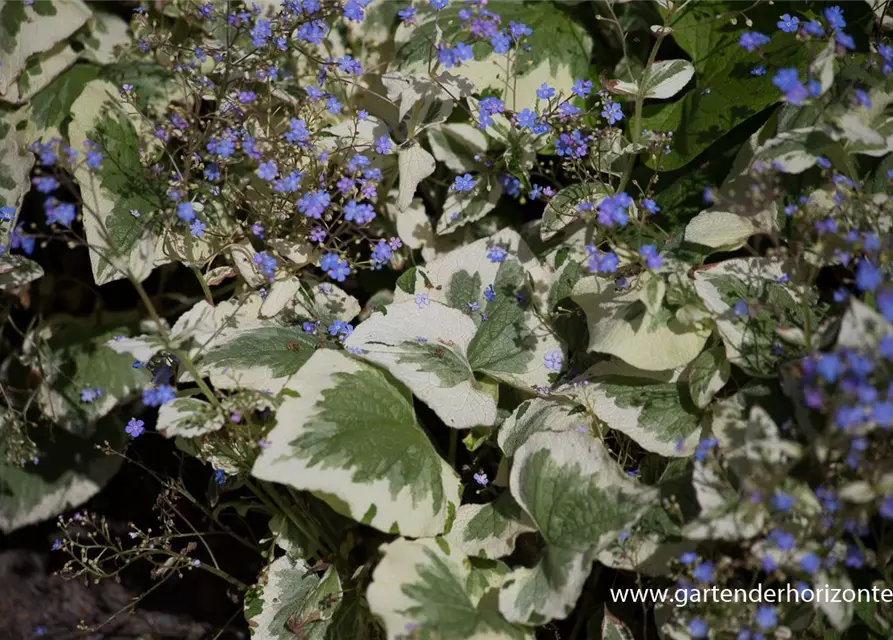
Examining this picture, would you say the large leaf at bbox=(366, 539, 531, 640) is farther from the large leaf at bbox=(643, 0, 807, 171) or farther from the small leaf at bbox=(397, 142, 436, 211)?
the large leaf at bbox=(643, 0, 807, 171)

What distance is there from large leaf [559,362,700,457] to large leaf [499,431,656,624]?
15 centimetres

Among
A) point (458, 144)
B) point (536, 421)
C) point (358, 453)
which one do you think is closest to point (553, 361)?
point (536, 421)

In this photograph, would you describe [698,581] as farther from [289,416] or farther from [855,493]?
[289,416]

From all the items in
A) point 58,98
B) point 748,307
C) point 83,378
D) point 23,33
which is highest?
point 23,33

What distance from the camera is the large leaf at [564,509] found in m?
1.42

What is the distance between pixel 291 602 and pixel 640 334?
925mm

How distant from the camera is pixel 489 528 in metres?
1.69

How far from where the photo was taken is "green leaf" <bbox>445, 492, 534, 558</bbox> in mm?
1648

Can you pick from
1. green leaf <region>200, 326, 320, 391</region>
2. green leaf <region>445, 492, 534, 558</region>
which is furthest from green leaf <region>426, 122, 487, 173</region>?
green leaf <region>445, 492, 534, 558</region>

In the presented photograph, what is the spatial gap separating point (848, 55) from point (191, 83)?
57.0 inches

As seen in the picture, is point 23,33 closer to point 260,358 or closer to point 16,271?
point 16,271

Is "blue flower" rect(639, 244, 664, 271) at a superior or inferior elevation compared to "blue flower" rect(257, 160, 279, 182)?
inferior

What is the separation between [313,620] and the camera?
67.5 inches

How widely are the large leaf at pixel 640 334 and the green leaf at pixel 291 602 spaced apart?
75 centimetres
